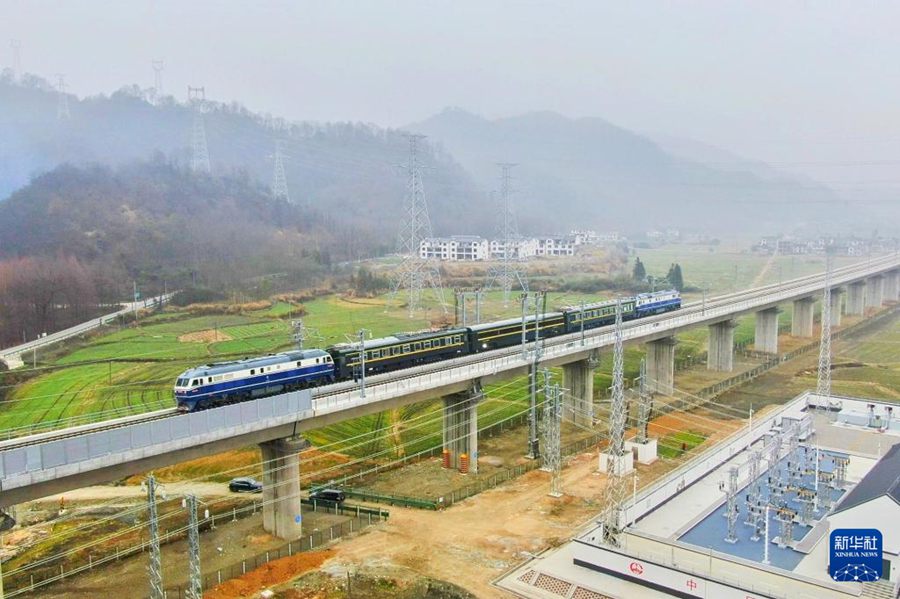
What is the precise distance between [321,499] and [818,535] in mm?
26663

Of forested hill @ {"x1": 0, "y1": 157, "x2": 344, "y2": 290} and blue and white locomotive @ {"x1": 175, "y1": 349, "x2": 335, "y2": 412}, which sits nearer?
blue and white locomotive @ {"x1": 175, "y1": 349, "x2": 335, "y2": 412}

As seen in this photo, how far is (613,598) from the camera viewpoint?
30203 mm

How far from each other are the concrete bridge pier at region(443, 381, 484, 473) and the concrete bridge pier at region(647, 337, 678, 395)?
2981cm

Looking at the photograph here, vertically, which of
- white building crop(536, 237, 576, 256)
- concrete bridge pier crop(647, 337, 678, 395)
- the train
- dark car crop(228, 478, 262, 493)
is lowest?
dark car crop(228, 478, 262, 493)

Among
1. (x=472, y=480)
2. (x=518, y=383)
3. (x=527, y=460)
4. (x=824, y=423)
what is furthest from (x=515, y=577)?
(x=518, y=383)

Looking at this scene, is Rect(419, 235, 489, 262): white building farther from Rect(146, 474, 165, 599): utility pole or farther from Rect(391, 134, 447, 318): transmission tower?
Rect(146, 474, 165, 599): utility pole

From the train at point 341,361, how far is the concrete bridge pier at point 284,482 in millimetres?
3924

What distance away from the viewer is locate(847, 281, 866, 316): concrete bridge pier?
135250 mm

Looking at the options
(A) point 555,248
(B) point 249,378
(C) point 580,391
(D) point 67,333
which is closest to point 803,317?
(C) point 580,391

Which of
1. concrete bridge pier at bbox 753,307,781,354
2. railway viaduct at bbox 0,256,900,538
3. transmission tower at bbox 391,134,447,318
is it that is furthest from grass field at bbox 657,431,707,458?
transmission tower at bbox 391,134,447,318

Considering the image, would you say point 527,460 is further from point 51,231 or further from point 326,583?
point 51,231

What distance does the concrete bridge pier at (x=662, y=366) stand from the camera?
72000mm

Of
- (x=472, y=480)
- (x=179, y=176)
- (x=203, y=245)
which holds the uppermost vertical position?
(x=179, y=176)

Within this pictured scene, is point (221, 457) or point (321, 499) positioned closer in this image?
point (321, 499)
